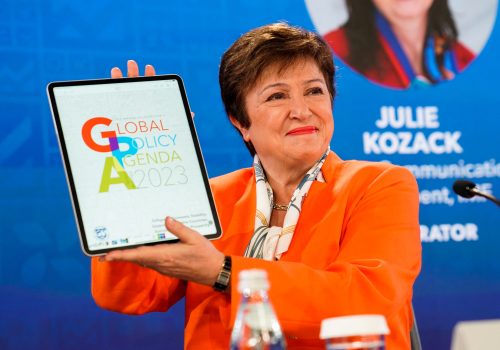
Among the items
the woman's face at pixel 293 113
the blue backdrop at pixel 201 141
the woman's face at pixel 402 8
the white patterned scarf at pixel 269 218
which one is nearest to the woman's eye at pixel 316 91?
the woman's face at pixel 293 113

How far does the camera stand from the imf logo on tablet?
158 centimetres

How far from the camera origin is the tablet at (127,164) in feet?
5.22

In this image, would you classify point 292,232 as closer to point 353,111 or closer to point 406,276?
point 406,276

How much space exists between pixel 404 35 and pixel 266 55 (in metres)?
1.12

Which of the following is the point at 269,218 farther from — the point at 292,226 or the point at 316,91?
the point at 316,91

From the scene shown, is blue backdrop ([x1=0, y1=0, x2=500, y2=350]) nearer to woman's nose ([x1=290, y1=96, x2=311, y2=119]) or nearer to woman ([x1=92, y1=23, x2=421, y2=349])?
woman ([x1=92, y1=23, x2=421, y2=349])

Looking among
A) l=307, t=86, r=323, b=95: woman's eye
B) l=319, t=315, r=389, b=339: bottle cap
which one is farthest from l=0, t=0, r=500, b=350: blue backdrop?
l=319, t=315, r=389, b=339: bottle cap

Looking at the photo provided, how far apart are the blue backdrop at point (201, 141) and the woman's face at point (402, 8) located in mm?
277

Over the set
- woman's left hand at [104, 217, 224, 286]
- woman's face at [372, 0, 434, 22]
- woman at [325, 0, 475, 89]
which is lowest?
woman's left hand at [104, 217, 224, 286]

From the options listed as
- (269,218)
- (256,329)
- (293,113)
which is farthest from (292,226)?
(256,329)

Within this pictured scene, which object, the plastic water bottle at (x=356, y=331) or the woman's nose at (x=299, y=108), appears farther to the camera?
the woman's nose at (x=299, y=108)

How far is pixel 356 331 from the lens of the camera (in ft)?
3.67

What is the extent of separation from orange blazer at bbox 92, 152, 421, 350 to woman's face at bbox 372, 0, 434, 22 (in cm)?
112

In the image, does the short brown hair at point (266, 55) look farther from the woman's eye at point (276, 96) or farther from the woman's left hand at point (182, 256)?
the woman's left hand at point (182, 256)
